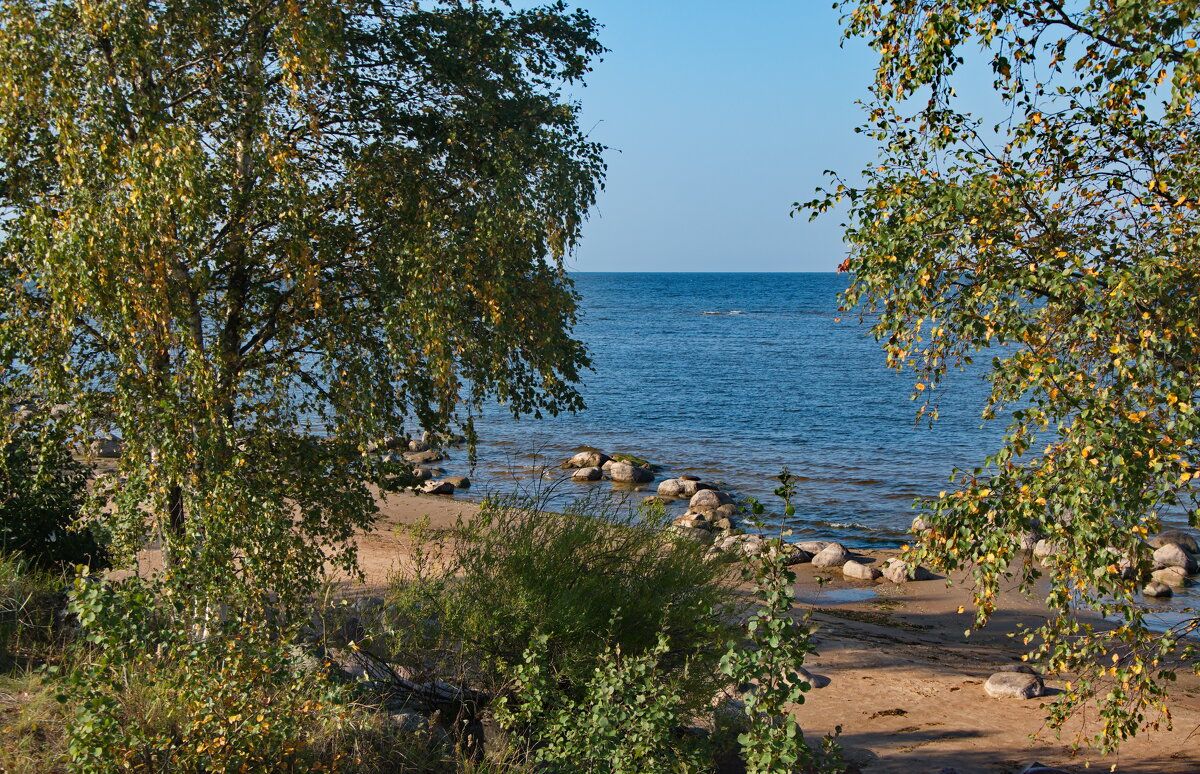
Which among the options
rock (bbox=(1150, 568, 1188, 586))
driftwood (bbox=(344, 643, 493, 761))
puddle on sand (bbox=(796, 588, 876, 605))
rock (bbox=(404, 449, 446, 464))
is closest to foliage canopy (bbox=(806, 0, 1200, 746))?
driftwood (bbox=(344, 643, 493, 761))

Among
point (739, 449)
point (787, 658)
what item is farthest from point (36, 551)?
point (739, 449)

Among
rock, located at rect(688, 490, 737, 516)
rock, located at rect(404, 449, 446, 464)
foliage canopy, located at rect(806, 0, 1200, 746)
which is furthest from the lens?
rock, located at rect(404, 449, 446, 464)

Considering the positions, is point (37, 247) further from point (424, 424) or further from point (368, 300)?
point (424, 424)

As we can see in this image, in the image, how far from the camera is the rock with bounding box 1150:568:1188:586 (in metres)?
16.5

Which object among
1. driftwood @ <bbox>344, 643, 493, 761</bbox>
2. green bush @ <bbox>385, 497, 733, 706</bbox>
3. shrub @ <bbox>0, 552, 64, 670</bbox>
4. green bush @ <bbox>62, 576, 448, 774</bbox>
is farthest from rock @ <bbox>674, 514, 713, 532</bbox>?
green bush @ <bbox>62, 576, 448, 774</bbox>

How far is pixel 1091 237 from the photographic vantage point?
5.97 metres

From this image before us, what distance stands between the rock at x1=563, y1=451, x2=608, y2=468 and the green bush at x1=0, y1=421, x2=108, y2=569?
54.7 feet

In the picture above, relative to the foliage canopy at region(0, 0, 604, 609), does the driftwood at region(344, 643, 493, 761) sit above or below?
below

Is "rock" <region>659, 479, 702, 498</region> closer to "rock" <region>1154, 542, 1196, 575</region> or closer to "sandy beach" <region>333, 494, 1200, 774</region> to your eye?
"sandy beach" <region>333, 494, 1200, 774</region>

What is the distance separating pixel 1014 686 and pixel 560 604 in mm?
6925

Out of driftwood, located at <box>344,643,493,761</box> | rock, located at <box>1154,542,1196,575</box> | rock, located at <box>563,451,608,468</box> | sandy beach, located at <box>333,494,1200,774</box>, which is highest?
driftwood, located at <box>344,643,493,761</box>

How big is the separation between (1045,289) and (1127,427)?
1.14 m

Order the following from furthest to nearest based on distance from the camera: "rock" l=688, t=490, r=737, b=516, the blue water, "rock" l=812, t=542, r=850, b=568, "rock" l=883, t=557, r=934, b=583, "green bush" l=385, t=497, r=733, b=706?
the blue water < "rock" l=688, t=490, r=737, b=516 < "rock" l=812, t=542, r=850, b=568 < "rock" l=883, t=557, r=934, b=583 < "green bush" l=385, t=497, r=733, b=706

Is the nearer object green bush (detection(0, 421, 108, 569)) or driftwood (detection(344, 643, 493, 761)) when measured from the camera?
driftwood (detection(344, 643, 493, 761))
